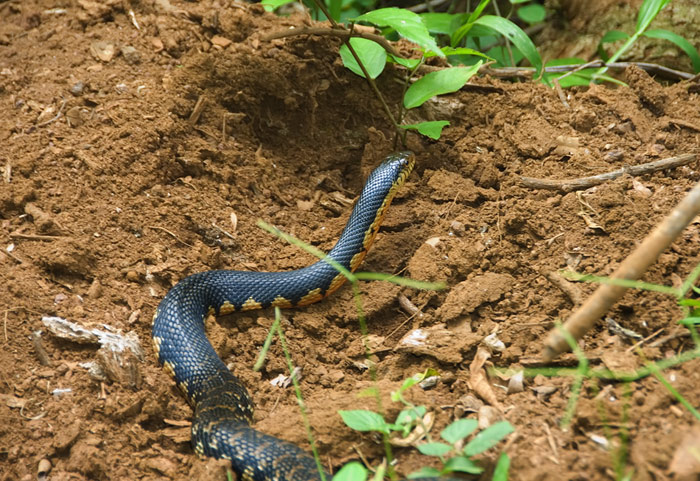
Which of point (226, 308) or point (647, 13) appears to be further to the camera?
point (647, 13)

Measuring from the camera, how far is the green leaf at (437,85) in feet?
15.9

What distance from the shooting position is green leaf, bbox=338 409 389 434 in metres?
3.07

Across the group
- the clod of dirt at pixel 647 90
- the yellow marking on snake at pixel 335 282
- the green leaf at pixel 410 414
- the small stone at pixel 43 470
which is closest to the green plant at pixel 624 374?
the green leaf at pixel 410 414

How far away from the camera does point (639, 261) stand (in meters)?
2.74

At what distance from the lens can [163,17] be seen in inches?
226

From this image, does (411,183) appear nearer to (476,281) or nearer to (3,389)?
(476,281)

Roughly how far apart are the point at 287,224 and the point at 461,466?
2.91 m

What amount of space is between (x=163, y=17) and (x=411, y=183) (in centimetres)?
288

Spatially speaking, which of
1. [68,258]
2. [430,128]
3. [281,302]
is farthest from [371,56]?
[68,258]

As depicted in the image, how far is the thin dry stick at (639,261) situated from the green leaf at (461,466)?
62 centimetres

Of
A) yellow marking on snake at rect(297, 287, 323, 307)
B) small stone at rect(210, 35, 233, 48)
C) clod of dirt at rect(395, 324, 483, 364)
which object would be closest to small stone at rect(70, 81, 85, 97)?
small stone at rect(210, 35, 233, 48)

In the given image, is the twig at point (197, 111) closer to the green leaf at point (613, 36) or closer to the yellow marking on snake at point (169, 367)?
the yellow marking on snake at point (169, 367)

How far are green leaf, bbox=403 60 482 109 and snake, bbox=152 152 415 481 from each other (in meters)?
0.57

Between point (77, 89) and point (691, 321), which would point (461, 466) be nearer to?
point (691, 321)
